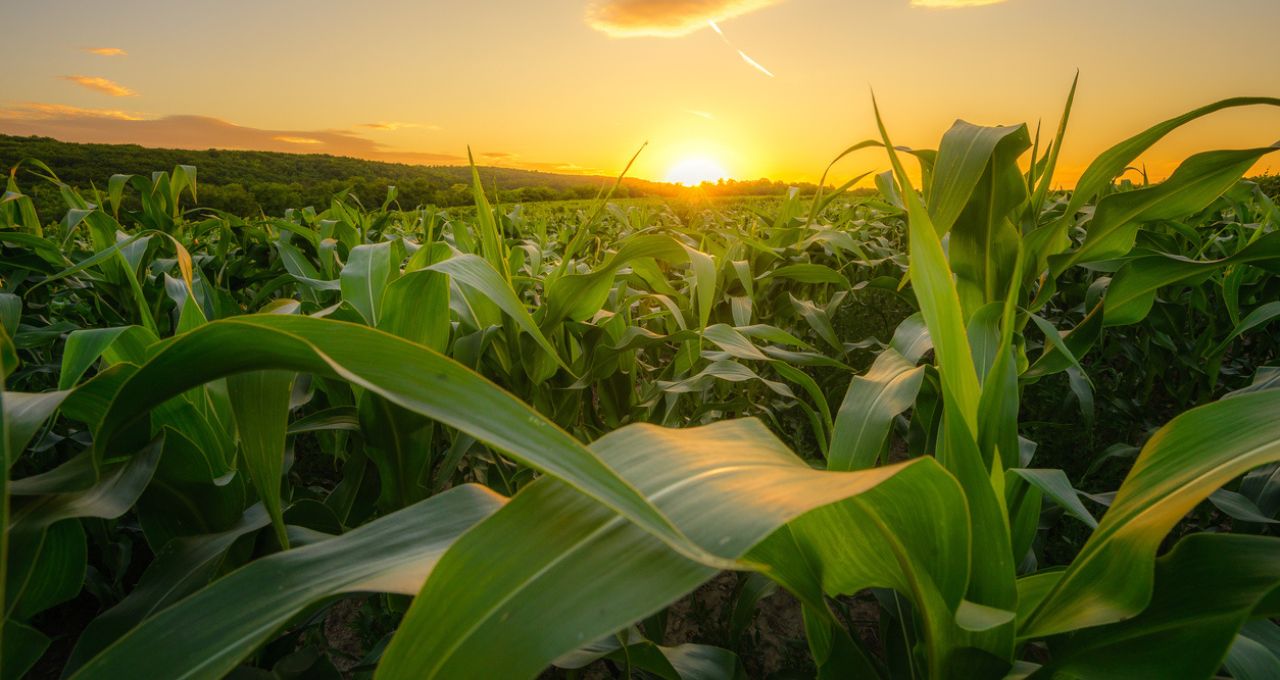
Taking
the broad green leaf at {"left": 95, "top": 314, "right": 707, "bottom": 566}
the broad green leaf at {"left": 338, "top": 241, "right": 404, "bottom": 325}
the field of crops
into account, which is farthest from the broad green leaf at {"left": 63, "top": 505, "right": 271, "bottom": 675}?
the broad green leaf at {"left": 338, "top": 241, "right": 404, "bottom": 325}

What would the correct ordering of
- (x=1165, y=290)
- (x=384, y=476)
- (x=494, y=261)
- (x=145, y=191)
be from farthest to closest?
(x=145, y=191) → (x=1165, y=290) → (x=494, y=261) → (x=384, y=476)

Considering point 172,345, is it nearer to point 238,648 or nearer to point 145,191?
point 238,648

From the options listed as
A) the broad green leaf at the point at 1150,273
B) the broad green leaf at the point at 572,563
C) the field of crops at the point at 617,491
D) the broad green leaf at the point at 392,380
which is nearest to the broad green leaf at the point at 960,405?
the field of crops at the point at 617,491

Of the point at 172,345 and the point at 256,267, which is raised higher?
the point at 172,345

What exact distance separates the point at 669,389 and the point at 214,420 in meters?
0.85

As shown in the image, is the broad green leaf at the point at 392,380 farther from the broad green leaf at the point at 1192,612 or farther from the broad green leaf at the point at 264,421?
the broad green leaf at the point at 1192,612

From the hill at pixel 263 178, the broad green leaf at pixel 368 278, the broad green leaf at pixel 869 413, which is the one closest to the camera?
the broad green leaf at pixel 869 413

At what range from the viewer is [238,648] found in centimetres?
40

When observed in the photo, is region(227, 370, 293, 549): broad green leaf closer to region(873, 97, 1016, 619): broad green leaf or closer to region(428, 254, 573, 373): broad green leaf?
region(428, 254, 573, 373): broad green leaf

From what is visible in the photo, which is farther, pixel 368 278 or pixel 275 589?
pixel 368 278

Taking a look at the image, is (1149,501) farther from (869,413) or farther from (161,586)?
(161,586)

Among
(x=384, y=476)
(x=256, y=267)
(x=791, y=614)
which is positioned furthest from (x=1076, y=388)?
(x=256, y=267)

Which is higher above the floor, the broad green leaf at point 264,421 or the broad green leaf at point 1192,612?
the broad green leaf at point 264,421

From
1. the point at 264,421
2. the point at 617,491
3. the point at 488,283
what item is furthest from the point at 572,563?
the point at 488,283
